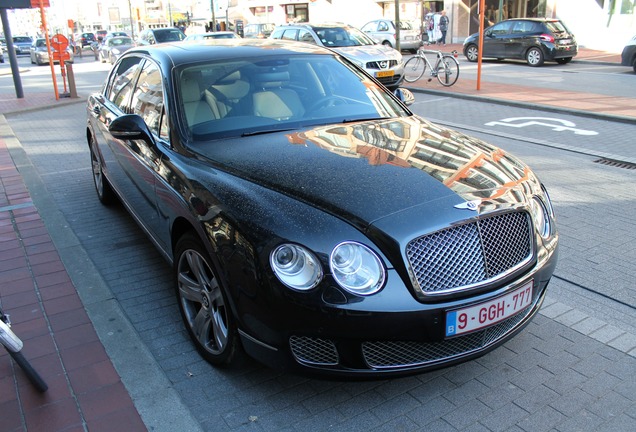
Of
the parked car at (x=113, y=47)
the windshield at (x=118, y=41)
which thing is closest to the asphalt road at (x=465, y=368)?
the parked car at (x=113, y=47)

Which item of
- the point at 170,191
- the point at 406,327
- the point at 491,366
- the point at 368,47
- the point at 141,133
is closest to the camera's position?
the point at 406,327

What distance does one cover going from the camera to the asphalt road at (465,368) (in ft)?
8.87

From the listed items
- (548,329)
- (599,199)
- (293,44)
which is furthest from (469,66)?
(548,329)

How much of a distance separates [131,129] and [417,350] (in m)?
2.32

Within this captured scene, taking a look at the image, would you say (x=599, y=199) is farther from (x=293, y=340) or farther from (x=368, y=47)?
(x=368, y=47)

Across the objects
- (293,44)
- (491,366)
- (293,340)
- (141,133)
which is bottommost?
(491,366)

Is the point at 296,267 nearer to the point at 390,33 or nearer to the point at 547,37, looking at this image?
the point at 547,37

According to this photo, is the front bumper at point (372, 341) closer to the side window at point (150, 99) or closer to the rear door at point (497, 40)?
the side window at point (150, 99)

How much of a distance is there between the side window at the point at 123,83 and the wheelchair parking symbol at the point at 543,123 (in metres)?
6.75

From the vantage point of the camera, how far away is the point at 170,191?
134 inches

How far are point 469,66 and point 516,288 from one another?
19.0m

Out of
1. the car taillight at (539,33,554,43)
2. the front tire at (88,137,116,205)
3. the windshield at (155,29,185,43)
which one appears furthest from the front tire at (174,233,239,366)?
the windshield at (155,29,185,43)

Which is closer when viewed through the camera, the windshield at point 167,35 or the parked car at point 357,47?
the parked car at point 357,47

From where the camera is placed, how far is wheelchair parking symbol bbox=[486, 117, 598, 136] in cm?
943
